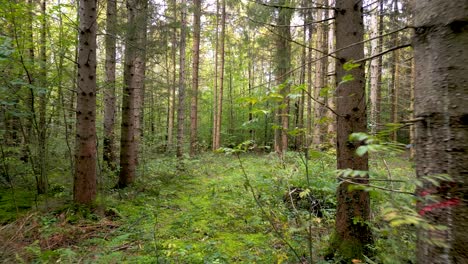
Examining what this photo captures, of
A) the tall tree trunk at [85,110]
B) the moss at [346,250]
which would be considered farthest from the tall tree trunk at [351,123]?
the tall tree trunk at [85,110]

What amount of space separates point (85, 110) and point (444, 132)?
497cm

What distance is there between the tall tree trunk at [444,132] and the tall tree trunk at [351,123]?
1907 mm

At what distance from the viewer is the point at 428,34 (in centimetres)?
104

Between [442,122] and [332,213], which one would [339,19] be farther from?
[332,213]

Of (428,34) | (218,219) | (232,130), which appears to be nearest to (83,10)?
(218,219)

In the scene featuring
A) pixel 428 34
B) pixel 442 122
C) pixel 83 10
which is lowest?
pixel 442 122

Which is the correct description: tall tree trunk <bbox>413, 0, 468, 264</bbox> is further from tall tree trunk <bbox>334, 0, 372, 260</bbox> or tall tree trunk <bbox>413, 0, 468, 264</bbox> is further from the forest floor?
tall tree trunk <bbox>334, 0, 372, 260</bbox>

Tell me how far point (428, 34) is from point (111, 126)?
327 inches

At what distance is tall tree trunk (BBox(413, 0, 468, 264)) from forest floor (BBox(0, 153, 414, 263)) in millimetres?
1208

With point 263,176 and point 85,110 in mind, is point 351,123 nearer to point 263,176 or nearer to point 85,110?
point 263,176

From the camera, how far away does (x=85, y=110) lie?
15.4 ft

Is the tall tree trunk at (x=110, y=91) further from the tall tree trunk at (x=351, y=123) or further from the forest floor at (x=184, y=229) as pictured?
the tall tree trunk at (x=351, y=123)

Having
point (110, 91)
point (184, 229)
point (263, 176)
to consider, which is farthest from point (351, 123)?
point (110, 91)

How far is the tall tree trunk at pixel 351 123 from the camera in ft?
9.54
